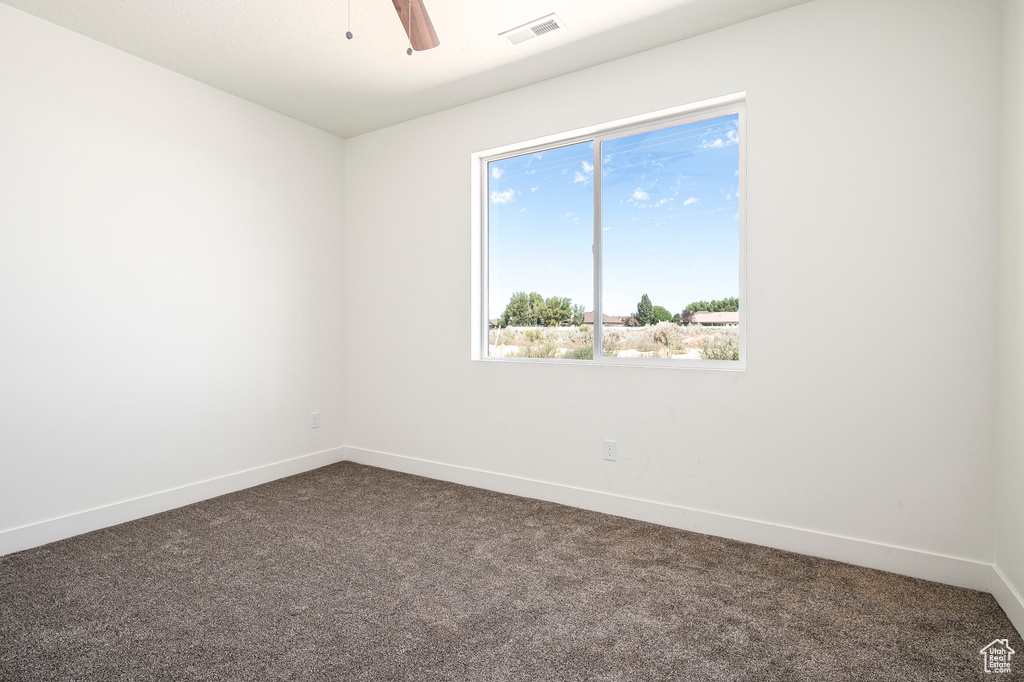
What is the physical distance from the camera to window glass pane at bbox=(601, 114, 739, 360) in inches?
111

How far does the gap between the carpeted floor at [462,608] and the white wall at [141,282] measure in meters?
0.47

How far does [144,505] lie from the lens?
9.80ft

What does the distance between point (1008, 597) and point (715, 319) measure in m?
1.60

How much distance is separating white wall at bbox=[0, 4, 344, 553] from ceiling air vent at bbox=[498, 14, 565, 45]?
6.56ft

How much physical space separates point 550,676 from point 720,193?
8.11 ft

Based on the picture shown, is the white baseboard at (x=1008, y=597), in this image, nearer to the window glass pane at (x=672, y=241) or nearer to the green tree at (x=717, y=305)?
the window glass pane at (x=672, y=241)

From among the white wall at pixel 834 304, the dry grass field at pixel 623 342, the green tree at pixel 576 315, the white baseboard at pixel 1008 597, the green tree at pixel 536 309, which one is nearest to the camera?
the white baseboard at pixel 1008 597

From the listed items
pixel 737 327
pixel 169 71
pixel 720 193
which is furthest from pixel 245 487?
pixel 720 193

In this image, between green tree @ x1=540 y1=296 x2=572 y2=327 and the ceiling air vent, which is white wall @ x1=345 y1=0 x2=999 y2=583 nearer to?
green tree @ x1=540 y1=296 x2=572 y2=327

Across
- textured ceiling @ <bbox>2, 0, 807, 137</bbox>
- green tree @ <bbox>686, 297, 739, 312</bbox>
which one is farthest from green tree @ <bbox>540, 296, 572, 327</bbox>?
textured ceiling @ <bbox>2, 0, 807, 137</bbox>

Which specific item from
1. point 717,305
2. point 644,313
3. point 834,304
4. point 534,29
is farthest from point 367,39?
point 834,304

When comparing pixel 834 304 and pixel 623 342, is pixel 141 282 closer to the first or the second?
pixel 623 342

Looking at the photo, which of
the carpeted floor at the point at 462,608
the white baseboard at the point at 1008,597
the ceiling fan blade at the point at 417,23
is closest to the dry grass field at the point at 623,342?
the carpeted floor at the point at 462,608

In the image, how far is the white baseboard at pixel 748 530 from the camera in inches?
86.2
